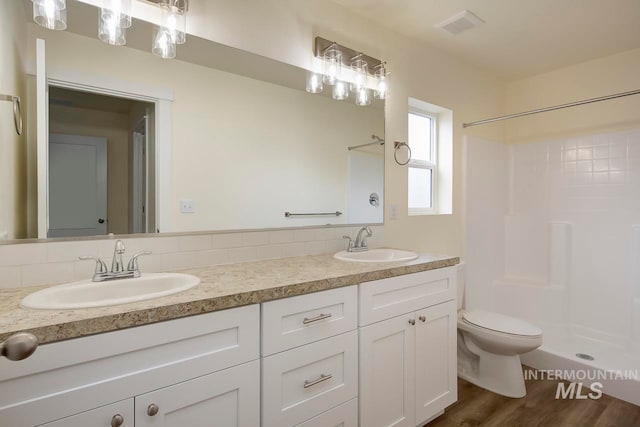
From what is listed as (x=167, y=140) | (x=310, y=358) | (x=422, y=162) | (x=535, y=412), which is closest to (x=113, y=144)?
(x=167, y=140)

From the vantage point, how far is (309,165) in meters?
1.88

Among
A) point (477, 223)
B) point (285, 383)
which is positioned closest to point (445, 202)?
point (477, 223)

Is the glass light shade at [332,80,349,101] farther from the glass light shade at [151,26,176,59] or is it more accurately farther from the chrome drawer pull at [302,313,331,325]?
the chrome drawer pull at [302,313,331,325]

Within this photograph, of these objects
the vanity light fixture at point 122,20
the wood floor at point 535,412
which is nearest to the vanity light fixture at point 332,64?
the vanity light fixture at point 122,20

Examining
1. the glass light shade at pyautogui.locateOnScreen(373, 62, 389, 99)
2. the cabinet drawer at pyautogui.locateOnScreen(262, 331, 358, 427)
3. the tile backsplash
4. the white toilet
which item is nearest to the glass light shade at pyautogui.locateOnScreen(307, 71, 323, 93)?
the glass light shade at pyautogui.locateOnScreen(373, 62, 389, 99)

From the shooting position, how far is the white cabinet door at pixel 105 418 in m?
0.79

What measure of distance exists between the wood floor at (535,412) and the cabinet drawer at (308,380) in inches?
32.1

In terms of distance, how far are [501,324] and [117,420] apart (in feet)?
6.75

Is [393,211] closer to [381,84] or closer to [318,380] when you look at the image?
[381,84]

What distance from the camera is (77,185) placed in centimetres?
126

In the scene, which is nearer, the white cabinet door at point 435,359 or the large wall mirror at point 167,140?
the large wall mirror at point 167,140

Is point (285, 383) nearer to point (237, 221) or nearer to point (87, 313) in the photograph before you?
point (87, 313)

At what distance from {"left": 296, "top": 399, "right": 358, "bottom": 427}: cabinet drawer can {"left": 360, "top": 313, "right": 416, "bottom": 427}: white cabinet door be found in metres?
0.04

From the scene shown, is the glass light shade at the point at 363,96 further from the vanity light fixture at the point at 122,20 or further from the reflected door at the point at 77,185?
the reflected door at the point at 77,185
